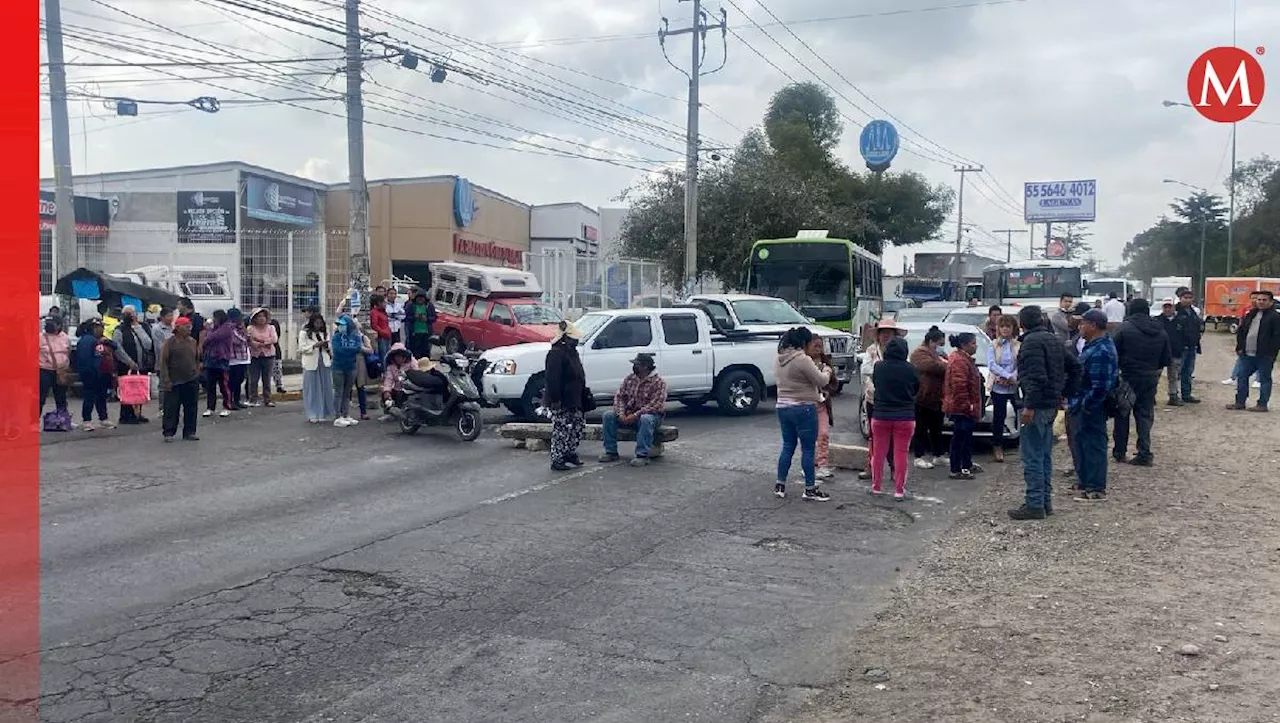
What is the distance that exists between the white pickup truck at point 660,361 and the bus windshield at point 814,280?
29.7 ft

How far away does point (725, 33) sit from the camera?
3209cm

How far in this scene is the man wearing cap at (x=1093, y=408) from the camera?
10.4 meters

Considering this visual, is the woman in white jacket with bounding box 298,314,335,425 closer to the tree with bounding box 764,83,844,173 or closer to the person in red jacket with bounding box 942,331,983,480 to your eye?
the person in red jacket with bounding box 942,331,983,480

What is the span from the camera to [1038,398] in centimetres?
981

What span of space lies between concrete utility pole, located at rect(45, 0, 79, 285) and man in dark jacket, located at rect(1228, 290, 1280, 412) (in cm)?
2065

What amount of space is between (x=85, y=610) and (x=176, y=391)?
819 centimetres

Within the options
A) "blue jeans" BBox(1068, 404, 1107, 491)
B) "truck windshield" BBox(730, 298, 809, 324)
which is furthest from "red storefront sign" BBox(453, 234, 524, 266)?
"blue jeans" BBox(1068, 404, 1107, 491)

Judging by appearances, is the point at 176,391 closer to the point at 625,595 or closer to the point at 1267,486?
the point at 625,595

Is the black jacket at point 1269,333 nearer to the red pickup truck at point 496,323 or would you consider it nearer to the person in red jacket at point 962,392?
the person in red jacket at point 962,392

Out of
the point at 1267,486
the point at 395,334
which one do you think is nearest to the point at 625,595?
the point at 1267,486

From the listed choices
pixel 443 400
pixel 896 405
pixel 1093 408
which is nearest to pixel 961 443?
pixel 896 405

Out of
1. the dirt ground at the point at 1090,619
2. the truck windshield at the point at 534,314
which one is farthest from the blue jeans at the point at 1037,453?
the truck windshield at the point at 534,314

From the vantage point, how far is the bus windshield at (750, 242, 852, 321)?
89.1ft

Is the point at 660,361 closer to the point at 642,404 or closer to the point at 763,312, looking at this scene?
the point at 763,312
